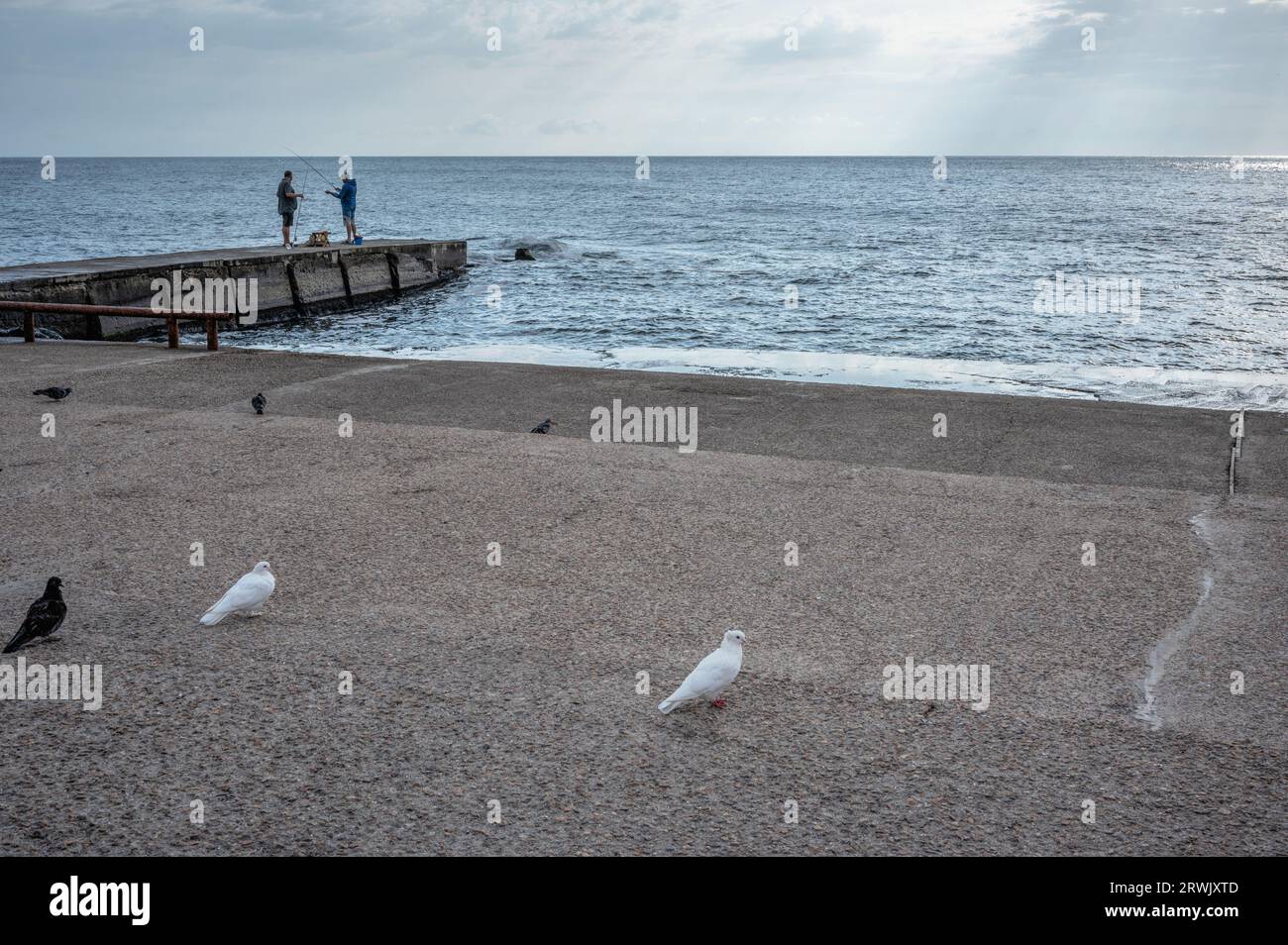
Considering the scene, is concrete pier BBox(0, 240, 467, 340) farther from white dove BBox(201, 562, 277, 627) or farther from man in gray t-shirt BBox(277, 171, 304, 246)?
white dove BBox(201, 562, 277, 627)

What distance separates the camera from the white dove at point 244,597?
5.44 meters

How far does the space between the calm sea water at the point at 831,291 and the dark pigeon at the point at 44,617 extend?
45.5ft

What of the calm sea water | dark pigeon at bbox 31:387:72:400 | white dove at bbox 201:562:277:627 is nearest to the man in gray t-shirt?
the calm sea water

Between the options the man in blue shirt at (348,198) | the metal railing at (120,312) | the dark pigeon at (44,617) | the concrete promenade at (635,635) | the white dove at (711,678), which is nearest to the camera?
the concrete promenade at (635,635)

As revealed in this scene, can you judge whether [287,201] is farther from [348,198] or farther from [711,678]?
[711,678]

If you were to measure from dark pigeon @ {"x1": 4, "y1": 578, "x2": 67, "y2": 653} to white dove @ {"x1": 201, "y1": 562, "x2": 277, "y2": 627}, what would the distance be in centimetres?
67

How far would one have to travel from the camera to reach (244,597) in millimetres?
5449

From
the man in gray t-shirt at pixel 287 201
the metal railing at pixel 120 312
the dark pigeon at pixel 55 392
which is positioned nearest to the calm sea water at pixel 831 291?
the man in gray t-shirt at pixel 287 201

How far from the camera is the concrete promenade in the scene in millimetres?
3896

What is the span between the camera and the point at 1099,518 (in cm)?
Answer: 760

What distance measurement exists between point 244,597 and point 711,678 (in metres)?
2.51

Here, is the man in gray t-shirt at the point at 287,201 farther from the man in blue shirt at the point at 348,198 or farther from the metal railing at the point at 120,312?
the metal railing at the point at 120,312
